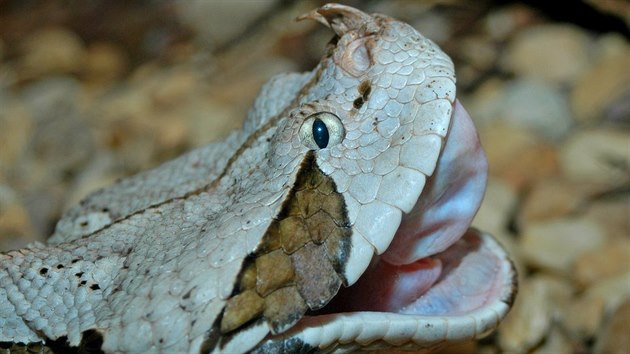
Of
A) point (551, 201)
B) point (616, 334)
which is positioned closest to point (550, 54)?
point (551, 201)

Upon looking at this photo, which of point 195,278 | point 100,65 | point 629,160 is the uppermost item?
point 195,278

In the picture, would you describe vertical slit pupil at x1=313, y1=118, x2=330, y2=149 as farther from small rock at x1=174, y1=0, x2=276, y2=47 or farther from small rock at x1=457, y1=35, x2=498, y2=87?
small rock at x1=174, y1=0, x2=276, y2=47

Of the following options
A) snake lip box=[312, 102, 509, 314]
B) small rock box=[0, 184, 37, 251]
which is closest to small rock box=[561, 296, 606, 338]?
snake lip box=[312, 102, 509, 314]

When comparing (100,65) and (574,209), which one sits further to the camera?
(100,65)

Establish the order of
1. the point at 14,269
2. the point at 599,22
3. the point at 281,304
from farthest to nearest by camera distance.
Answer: the point at 599,22 < the point at 14,269 < the point at 281,304

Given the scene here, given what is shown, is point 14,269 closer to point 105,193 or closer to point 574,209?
point 105,193

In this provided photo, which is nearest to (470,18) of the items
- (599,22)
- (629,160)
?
(599,22)

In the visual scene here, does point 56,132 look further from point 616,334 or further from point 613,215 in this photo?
point 616,334
